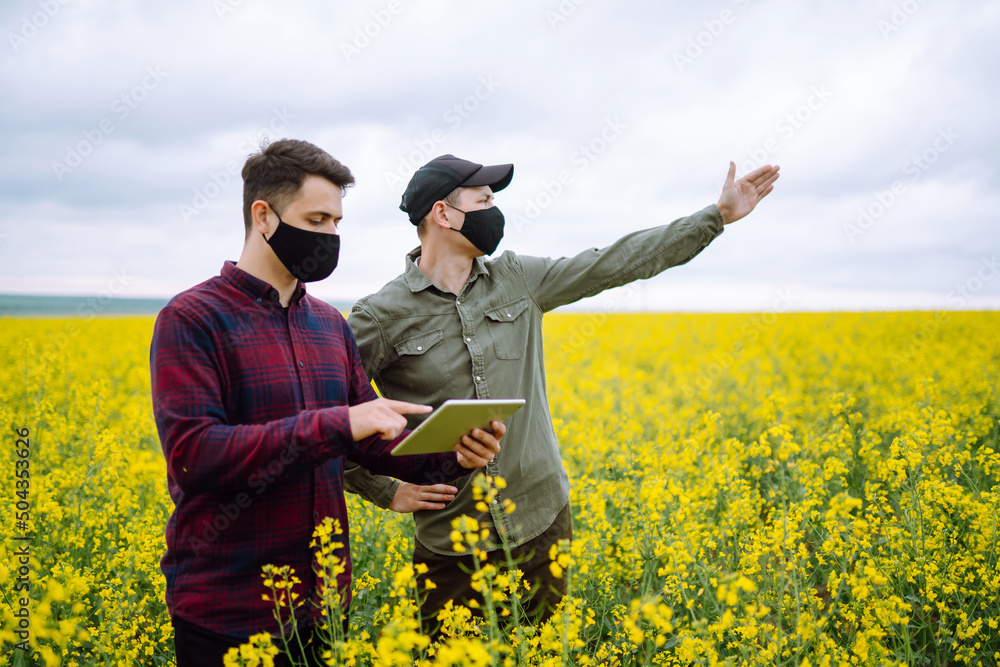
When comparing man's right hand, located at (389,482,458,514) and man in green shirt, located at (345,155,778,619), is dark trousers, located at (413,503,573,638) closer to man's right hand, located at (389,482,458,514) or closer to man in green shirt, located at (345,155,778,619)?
man in green shirt, located at (345,155,778,619)

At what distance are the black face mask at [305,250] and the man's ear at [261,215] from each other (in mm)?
21

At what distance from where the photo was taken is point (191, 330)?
5.27 feet

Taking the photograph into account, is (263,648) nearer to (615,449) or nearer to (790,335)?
(615,449)

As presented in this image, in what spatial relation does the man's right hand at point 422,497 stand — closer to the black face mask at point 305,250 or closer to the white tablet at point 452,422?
the white tablet at point 452,422

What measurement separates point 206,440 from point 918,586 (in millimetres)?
2986

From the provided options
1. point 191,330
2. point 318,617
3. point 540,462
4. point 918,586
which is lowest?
point 918,586

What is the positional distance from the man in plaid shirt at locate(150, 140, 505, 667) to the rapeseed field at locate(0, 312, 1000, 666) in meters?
0.11

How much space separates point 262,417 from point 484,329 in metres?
0.99

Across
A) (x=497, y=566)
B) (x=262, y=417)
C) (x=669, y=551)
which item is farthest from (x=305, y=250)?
(x=669, y=551)

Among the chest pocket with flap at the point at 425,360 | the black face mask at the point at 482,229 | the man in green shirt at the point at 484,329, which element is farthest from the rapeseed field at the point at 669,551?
the black face mask at the point at 482,229

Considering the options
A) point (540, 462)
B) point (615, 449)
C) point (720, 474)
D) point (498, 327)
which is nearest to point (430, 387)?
point (498, 327)

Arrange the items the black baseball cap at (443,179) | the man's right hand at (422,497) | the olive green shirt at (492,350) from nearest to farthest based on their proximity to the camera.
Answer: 1. the man's right hand at (422,497)
2. the olive green shirt at (492,350)
3. the black baseball cap at (443,179)

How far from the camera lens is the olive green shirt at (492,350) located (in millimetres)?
2396

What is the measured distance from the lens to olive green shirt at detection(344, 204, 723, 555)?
94.3 inches
